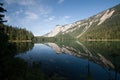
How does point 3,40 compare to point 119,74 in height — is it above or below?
above

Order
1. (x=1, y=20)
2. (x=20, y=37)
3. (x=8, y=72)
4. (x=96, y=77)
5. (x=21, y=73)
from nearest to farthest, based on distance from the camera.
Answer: (x=8, y=72) → (x=21, y=73) → (x=1, y=20) → (x=96, y=77) → (x=20, y=37)

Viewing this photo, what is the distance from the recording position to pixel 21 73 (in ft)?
72.4

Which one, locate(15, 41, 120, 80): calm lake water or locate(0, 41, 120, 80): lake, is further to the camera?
locate(15, 41, 120, 80): calm lake water

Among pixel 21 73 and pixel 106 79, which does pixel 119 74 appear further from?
pixel 21 73

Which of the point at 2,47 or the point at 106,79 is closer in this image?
the point at 2,47

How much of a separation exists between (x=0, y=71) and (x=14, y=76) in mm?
2189

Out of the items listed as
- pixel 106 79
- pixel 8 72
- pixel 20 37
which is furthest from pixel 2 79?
pixel 20 37

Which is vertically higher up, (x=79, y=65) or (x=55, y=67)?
(x=55, y=67)

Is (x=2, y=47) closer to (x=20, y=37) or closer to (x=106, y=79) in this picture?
(x=106, y=79)

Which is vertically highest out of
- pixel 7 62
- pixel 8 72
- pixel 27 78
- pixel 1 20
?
pixel 1 20

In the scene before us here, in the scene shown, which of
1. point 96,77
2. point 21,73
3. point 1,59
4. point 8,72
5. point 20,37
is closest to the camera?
point 1,59

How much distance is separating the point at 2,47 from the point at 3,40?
1.41m

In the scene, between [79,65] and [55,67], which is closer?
[55,67]

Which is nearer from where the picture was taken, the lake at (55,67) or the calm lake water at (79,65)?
the lake at (55,67)
